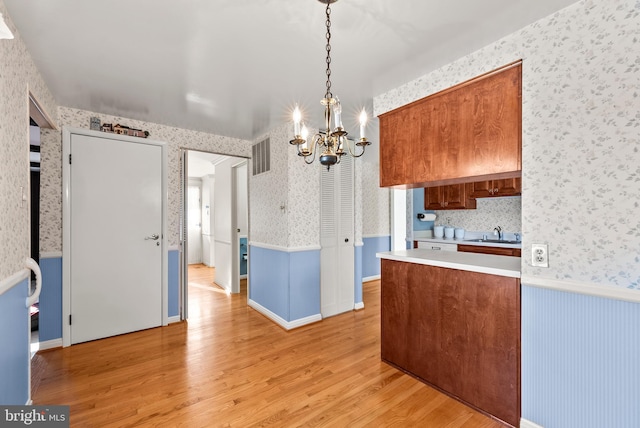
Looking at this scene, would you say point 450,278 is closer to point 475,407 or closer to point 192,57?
point 475,407

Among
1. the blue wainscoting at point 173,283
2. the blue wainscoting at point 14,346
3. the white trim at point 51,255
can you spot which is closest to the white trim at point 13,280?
the blue wainscoting at point 14,346

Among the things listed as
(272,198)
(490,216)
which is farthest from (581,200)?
(490,216)

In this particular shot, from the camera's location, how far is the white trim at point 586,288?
1357mm

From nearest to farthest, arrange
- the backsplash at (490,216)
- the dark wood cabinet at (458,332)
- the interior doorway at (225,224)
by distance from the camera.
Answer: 1. the dark wood cabinet at (458,332)
2. the interior doorway at (225,224)
3. the backsplash at (490,216)

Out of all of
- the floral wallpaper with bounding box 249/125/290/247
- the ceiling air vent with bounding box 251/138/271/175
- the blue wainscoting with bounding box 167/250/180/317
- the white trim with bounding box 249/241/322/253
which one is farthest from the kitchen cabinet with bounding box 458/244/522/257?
the blue wainscoting with bounding box 167/250/180/317

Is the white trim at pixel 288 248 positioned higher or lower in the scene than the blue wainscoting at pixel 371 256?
higher

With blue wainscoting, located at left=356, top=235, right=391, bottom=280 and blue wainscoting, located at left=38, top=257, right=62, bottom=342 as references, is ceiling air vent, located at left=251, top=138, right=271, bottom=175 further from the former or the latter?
blue wainscoting, located at left=356, top=235, right=391, bottom=280

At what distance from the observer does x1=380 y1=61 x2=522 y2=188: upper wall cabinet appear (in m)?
1.79

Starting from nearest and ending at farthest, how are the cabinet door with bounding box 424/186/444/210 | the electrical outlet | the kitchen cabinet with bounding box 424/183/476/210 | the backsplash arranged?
the electrical outlet → the backsplash → the kitchen cabinet with bounding box 424/183/476/210 → the cabinet door with bounding box 424/186/444/210

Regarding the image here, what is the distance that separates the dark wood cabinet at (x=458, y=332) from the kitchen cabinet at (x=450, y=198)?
2.48 m

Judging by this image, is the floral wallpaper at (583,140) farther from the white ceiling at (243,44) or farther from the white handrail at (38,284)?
the white handrail at (38,284)

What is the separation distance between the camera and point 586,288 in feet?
4.85

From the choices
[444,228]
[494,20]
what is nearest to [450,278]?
[494,20]

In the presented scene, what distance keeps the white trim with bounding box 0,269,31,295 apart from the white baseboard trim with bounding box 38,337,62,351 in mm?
1354
